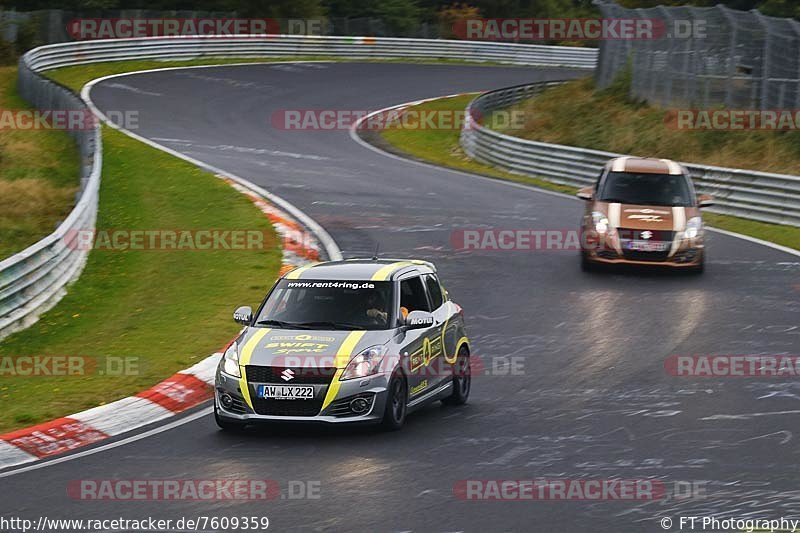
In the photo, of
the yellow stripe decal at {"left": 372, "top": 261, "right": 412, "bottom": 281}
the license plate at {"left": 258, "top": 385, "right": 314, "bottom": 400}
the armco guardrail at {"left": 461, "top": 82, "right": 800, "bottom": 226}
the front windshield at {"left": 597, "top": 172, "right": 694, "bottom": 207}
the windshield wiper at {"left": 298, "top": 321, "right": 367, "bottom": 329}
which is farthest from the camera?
the armco guardrail at {"left": 461, "top": 82, "right": 800, "bottom": 226}

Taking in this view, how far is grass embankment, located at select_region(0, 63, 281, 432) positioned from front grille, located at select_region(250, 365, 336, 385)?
2149 millimetres

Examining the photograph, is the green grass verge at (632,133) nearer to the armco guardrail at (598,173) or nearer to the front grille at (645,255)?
the armco guardrail at (598,173)

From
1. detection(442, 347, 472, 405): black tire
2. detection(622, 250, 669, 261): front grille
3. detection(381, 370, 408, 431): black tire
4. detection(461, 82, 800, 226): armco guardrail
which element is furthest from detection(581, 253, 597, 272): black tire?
detection(381, 370, 408, 431): black tire

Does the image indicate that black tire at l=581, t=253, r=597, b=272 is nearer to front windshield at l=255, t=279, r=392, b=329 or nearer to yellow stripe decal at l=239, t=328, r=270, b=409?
front windshield at l=255, t=279, r=392, b=329

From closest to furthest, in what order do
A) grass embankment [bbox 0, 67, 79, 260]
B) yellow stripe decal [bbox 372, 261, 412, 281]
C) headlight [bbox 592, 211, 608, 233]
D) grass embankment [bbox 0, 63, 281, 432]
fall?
yellow stripe decal [bbox 372, 261, 412, 281], grass embankment [bbox 0, 63, 281, 432], headlight [bbox 592, 211, 608, 233], grass embankment [bbox 0, 67, 79, 260]

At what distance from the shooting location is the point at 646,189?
21.6m

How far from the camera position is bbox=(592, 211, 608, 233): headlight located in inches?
818

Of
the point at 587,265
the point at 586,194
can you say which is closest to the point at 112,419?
the point at 587,265

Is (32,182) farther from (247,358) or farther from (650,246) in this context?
(247,358)

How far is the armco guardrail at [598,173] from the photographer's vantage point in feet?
87.0

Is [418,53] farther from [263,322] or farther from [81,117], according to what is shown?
[263,322]

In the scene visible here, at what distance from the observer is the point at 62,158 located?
31953mm

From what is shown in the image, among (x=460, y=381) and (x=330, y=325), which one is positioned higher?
(x=330, y=325)

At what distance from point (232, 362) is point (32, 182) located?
18346 millimetres
